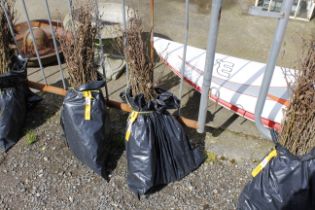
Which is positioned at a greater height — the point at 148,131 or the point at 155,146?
the point at 148,131

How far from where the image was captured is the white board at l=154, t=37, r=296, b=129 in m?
3.43

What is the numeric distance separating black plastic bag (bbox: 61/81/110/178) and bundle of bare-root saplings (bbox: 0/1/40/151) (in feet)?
1.96

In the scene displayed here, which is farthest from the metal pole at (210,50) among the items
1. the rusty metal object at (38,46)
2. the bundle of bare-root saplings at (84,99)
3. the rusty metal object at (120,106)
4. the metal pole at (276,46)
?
the rusty metal object at (38,46)

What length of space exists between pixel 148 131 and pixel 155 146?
174 millimetres

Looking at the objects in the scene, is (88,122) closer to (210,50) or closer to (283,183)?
(210,50)

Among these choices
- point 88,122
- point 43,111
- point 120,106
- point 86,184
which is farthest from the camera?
point 43,111

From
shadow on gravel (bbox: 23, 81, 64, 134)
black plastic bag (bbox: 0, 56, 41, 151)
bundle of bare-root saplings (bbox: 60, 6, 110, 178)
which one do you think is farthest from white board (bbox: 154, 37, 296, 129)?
black plastic bag (bbox: 0, 56, 41, 151)

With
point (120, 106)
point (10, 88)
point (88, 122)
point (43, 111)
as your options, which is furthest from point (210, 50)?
point (43, 111)

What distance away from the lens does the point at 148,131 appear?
2943 millimetres

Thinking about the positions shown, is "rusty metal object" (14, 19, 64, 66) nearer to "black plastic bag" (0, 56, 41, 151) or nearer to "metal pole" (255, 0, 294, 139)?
"black plastic bag" (0, 56, 41, 151)

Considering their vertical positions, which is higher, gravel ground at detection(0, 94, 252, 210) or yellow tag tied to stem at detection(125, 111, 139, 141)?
yellow tag tied to stem at detection(125, 111, 139, 141)

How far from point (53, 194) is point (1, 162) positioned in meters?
0.70

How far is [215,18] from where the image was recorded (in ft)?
8.21

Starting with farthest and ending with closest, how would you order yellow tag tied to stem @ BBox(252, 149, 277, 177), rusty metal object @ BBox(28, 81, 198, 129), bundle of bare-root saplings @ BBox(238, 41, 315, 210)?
1. rusty metal object @ BBox(28, 81, 198, 129)
2. yellow tag tied to stem @ BBox(252, 149, 277, 177)
3. bundle of bare-root saplings @ BBox(238, 41, 315, 210)
